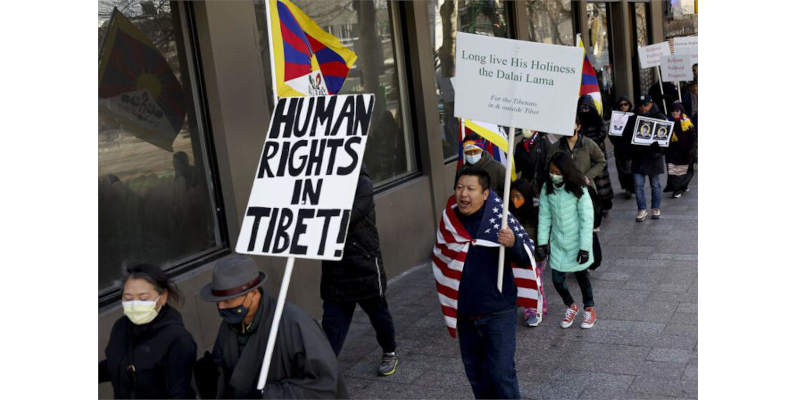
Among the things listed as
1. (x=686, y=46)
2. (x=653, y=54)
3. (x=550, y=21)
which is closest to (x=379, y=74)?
(x=550, y=21)

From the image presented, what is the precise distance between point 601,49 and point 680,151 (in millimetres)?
7373

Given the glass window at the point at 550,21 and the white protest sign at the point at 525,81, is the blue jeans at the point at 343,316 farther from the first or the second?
the glass window at the point at 550,21

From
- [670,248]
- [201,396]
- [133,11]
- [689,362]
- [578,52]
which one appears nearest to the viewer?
[201,396]

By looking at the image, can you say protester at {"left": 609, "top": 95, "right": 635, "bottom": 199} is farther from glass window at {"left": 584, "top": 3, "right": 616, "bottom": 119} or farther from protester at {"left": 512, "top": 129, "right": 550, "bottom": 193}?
glass window at {"left": 584, "top": 3, "right": 616, "bottom": 119}

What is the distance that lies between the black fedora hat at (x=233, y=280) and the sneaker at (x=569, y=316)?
4018mm

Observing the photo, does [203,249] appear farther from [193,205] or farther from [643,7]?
[643,7]

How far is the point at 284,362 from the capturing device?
3.90 m

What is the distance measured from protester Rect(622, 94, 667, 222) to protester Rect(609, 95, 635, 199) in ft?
0.92

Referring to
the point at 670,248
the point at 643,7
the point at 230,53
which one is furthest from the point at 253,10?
the point at 643,7

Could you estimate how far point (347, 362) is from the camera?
704 cm

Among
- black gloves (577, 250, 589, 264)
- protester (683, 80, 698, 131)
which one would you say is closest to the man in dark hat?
black gloves (577, 250, 589, 264)

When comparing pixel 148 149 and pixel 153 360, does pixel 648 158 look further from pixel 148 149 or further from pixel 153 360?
pixel 153 360

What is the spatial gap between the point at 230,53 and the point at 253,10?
1.84 ft

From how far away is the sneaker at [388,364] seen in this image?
6.64 m
